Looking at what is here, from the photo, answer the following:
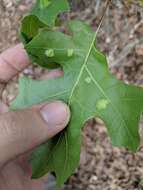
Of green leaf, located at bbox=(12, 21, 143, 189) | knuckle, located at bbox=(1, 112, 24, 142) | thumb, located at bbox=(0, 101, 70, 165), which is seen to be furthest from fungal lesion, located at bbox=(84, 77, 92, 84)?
knuckle, located at bbox=(1, 112, 24, 142)

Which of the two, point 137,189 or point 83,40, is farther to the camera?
point 137,189

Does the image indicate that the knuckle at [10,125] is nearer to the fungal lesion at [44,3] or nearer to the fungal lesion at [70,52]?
the fungal lesion at [70,52]

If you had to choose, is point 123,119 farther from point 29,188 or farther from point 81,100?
point 29,188

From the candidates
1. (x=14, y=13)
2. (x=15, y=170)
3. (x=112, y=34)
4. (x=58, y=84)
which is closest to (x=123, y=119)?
(x=58, y=84)

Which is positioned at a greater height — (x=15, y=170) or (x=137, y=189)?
(x=15, y=170)

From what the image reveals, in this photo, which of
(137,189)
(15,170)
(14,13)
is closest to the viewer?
(15,170)

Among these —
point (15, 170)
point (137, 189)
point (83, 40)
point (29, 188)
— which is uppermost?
point (83, 40)
